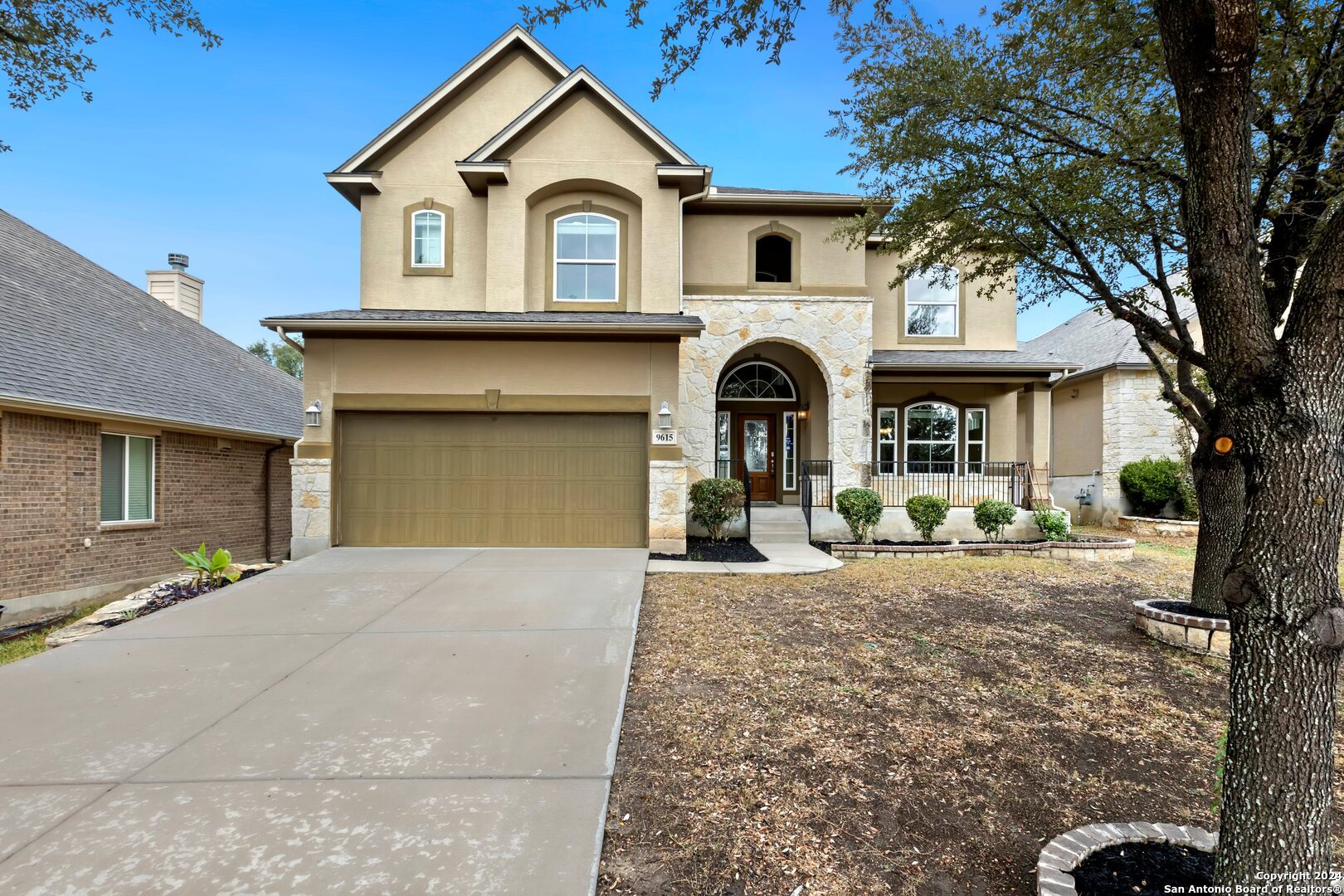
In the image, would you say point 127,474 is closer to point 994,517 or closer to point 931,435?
point 994,517

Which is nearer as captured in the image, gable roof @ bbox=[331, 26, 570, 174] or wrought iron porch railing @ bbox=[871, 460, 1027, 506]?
gable roof @ bbox=[331, 26, 570, 174]

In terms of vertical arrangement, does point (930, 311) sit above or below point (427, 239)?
below

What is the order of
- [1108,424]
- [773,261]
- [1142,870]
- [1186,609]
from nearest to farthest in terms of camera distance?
[1142,870]
[1186,609]
[773,261]
[1108,424]

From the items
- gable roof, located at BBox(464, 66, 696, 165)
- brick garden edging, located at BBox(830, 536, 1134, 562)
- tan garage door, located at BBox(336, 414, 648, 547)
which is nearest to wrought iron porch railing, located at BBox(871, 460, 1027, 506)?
brick garden edging, located at BBox(830, 536, 1134, 562)

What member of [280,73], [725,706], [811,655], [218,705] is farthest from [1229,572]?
[280,73]

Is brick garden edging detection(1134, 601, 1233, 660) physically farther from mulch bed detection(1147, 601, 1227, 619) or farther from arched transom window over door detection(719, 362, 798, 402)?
arched transom window over door detection(719, 362, 798, 402)

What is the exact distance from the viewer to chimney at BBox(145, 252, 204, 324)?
17.0 meters

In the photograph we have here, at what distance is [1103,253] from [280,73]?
→ 16355mm

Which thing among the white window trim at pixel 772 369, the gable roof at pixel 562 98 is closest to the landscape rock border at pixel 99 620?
the gable roof at pixel 562 98

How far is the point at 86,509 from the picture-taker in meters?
9.49

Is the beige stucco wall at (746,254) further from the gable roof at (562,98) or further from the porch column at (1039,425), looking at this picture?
the porch column at (1039,425)

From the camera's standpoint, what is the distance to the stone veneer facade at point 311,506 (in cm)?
965

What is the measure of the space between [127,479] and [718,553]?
10.6 meters

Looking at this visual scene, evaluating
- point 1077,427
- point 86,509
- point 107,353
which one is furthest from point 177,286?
point 1077,427
